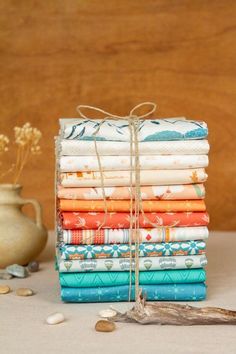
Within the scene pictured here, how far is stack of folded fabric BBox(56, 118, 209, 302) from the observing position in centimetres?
133

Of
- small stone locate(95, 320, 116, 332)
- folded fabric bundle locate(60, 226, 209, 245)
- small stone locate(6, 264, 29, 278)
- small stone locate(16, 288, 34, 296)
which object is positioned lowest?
small stone locate(95, 320, 116, 332)

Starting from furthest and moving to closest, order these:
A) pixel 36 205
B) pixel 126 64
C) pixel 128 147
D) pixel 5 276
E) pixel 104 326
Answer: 1. pixel 126 64
2. pixel 36 205
3. pixel 5 276
4. pixel 128 147
5. pixel 104 326

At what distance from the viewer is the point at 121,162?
132 cm

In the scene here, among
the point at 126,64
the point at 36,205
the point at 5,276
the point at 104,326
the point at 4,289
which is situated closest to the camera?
the point at 104,326

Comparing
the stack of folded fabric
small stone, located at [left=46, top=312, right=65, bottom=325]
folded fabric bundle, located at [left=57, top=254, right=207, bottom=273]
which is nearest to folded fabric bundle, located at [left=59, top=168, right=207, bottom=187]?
the stack of folded fabric

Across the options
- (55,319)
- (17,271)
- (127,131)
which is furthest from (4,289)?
(127,131)

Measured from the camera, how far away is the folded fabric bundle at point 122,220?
1.32 m

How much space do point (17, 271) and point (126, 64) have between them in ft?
2.56

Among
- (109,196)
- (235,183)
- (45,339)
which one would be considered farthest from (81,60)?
(45,339)

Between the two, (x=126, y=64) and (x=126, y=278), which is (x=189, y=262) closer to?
(x=126, y=278)

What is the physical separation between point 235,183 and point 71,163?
93 cm

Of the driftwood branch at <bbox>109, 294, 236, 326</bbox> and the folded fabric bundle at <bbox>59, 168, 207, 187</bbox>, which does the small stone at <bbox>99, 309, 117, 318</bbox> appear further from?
the folded fabric bundle at <bbox>59, 168, 207, 187</bbox>

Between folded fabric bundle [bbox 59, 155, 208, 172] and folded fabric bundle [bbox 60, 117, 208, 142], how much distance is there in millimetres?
31

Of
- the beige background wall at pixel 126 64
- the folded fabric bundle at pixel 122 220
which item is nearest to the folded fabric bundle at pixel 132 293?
the folded fabric bundle at pixel 122 220
